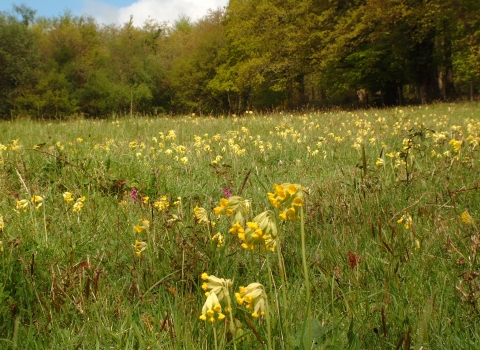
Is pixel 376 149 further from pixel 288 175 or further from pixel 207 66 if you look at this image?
pixel 207 66

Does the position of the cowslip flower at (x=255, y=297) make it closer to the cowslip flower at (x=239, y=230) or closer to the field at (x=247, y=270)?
the field at (x=247, y=270)

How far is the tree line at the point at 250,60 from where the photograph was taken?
22516 millimetres

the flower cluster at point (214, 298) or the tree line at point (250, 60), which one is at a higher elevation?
the tree line at point (250, 60)

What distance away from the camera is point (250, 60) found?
29.5 metres

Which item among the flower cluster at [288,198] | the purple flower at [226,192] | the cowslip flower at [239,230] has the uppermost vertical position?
the flower cluster at [288,198]

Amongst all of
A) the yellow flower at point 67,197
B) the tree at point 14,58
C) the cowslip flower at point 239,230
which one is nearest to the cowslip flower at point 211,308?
the cowslip flower at point 239,230

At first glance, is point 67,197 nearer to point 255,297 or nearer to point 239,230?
point 239,230

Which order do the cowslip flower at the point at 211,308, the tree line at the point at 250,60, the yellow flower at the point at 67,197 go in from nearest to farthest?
the cowslip flower at the point at 211,308, the yellow flower at the point at 67,197, the tree line at the point at 250,60

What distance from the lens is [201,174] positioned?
479 centimetres

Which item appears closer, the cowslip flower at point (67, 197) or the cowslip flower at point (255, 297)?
the cowslip flower at point (255, 297)

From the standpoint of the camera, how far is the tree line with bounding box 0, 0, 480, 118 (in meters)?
22.5

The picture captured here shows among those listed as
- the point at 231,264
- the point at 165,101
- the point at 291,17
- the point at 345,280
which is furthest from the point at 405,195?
the point at 165,101

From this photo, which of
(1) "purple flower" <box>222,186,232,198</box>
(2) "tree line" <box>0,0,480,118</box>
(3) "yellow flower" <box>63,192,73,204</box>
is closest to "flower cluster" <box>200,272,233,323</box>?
(3) "yellow flower" <box>63,192,73,204</box>

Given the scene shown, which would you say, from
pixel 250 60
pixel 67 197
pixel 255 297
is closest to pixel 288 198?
pixel 255 297
